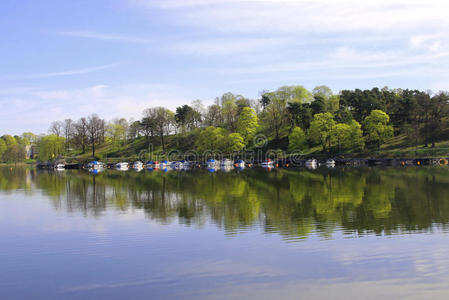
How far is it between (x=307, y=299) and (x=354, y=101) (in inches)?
5182

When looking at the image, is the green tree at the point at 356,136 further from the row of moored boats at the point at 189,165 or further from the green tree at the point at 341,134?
the row of moored boats at the point at 189,165

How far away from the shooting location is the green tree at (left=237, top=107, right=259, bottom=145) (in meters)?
141

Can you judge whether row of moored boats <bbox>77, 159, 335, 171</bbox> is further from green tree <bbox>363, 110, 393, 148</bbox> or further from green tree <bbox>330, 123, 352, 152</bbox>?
green tree <bbox>363, 110, 393, 148</bbox>

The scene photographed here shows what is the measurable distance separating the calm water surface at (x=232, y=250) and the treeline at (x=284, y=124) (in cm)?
9124

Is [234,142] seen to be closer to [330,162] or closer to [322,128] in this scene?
[322,128]

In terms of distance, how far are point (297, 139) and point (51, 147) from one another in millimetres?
99800

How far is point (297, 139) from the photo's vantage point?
130875 millimetres

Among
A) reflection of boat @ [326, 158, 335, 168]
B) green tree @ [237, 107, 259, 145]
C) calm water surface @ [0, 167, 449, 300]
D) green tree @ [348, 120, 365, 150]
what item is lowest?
calm water surface @ [0, 167, 449, 300]

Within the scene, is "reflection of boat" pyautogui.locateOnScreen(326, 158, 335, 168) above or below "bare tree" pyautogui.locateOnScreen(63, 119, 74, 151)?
below

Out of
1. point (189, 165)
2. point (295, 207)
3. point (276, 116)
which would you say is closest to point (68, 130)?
point (189, 165)

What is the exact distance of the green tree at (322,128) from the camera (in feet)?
406

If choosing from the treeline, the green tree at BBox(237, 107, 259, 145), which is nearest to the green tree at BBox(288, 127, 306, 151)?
the treeline

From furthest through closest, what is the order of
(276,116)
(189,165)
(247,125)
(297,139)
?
(276,116) < (247,125) < (189,165) < (297,139)

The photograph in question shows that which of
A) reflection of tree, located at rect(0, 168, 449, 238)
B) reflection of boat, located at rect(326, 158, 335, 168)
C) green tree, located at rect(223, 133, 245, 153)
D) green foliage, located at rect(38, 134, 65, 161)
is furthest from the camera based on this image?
green foliage, located at rect(38, 134, 65, 161)
